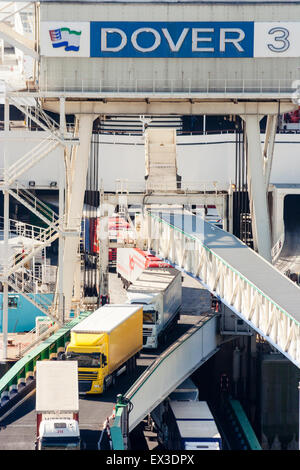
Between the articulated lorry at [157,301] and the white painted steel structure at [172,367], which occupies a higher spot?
the articulated lorry at [157,301]

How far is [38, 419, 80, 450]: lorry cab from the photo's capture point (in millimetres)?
42719

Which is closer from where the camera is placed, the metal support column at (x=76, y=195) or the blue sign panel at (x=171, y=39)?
the blue sign panel at (x=171, y=39)

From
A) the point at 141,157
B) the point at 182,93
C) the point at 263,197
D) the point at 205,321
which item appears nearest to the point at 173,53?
the point at 182,93

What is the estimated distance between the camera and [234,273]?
196 feet

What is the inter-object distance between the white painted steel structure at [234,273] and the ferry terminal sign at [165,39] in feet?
34.8

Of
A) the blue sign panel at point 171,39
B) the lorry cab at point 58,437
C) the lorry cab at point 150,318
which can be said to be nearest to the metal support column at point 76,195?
the blue sign panel at point 171,39

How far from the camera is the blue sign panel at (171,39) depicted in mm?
67938

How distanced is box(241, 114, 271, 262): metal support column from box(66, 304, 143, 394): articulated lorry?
1526 cm

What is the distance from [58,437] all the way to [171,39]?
32.8m

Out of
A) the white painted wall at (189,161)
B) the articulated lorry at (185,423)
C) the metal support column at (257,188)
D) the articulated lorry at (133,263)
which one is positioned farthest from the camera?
the white painted wall at (189,161)

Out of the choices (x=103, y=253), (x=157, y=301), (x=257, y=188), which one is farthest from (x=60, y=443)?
(x=257, y=188)

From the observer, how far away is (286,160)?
96.5 meters

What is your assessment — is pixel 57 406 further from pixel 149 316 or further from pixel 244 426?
pixel 244 426

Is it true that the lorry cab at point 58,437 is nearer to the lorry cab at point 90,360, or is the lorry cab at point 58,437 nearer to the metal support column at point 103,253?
the lorry cab at point 90,360
